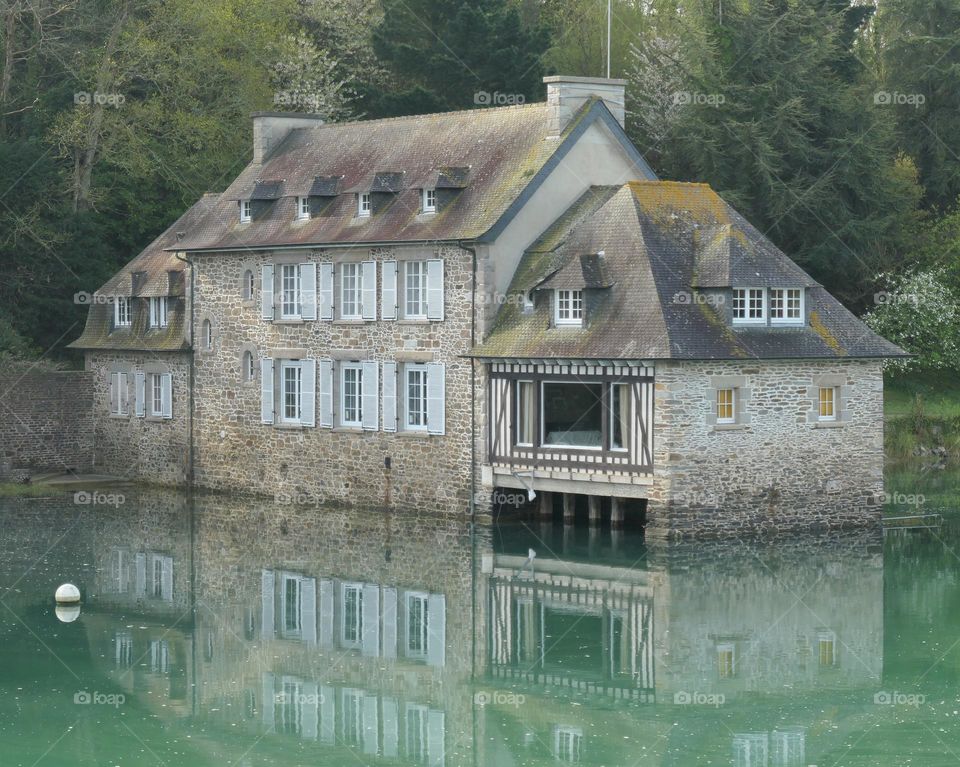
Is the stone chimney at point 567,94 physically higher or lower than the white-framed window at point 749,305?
higher

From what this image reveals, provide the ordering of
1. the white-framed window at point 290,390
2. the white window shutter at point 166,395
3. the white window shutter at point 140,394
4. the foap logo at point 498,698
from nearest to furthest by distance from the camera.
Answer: the foap logo at point 498,698, the white-framed window at point 290,390, the white window shutter at point 166,395, the white window shutter at point 140,394

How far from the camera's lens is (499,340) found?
33.0m

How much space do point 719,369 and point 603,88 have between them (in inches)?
266

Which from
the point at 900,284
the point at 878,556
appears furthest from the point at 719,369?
the point at 900,284

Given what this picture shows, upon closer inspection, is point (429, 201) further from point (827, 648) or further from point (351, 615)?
point (827, 648)

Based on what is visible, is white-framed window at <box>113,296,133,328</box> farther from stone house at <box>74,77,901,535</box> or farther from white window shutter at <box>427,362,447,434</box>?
white window shutter at <box>427,362,447,434</box>

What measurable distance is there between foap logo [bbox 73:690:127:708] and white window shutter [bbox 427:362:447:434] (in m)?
14.2

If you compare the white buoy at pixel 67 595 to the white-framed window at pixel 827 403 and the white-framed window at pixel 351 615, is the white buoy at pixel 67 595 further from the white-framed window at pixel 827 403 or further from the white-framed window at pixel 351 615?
the white-framed window at pixel 827 403

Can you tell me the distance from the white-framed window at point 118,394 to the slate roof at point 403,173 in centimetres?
378

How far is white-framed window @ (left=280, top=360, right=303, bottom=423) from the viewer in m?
37.5

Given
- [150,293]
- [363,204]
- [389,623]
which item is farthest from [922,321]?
[389,623]

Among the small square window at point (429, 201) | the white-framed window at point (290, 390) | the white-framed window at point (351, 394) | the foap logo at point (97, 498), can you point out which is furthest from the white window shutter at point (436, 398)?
the foap logo at point (97, 498)

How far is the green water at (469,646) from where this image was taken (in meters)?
18.5

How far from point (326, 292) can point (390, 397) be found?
9.09 ft
